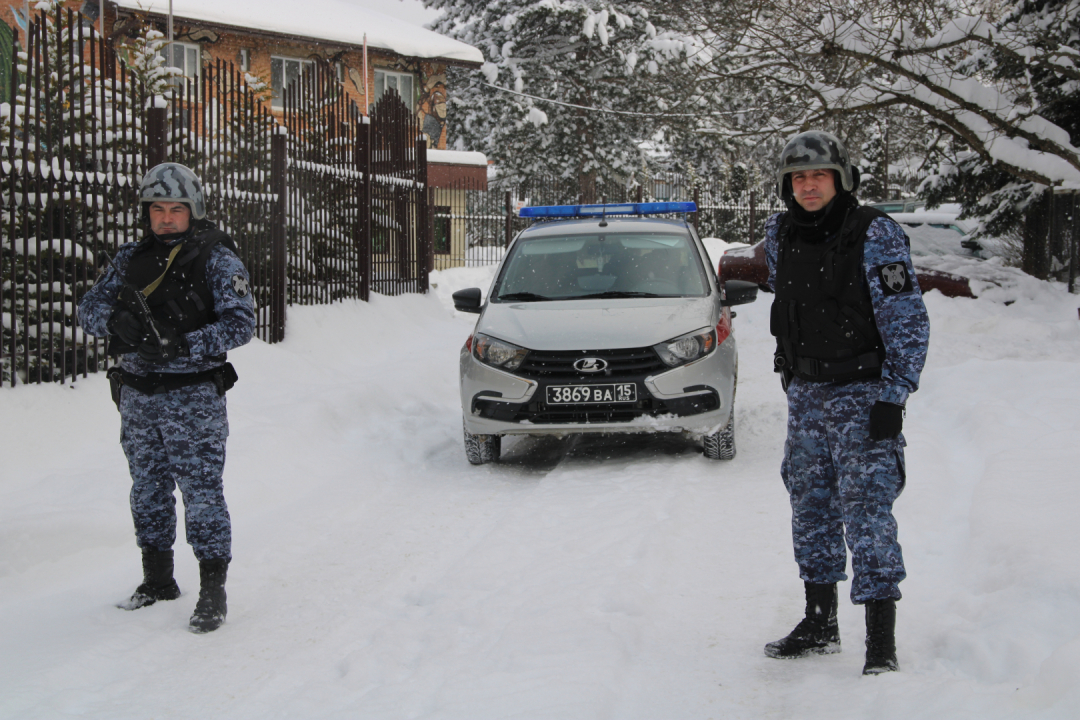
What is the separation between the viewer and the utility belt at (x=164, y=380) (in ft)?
13.2

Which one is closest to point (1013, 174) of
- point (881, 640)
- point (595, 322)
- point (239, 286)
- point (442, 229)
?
point (595, 322)

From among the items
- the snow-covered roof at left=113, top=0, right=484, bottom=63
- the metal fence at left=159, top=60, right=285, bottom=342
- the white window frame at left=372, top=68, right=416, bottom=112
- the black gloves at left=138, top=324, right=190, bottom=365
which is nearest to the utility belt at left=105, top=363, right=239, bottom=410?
the black gloves at left=138, top=324, right=190, bottom=365

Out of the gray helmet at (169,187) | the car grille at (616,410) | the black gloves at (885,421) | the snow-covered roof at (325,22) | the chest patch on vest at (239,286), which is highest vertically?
the snow-covered roof at (325,22)

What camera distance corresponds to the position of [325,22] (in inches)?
1097

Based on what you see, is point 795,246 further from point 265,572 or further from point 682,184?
point 682,184

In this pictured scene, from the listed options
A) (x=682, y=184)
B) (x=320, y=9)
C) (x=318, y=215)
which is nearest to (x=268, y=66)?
(x=320, y=9)

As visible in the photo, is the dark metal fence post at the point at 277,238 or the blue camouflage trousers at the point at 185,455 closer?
the blue camouflage trousers at the point at 185,455

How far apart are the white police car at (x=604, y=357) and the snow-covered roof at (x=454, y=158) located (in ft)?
64.8

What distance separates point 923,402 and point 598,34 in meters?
23.7

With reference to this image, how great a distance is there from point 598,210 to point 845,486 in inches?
247

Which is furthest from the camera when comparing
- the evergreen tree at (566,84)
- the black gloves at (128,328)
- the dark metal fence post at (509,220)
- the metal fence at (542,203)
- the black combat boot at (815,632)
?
the evergreen tree at (566,84)

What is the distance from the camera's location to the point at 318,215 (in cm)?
1159

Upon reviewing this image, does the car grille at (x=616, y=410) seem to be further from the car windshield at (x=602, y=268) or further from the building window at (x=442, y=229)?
the building window at (x=442, y=229)

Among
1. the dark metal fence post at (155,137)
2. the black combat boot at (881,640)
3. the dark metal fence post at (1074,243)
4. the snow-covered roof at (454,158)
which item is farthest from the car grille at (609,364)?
the snow-covered roof at (454,158)
